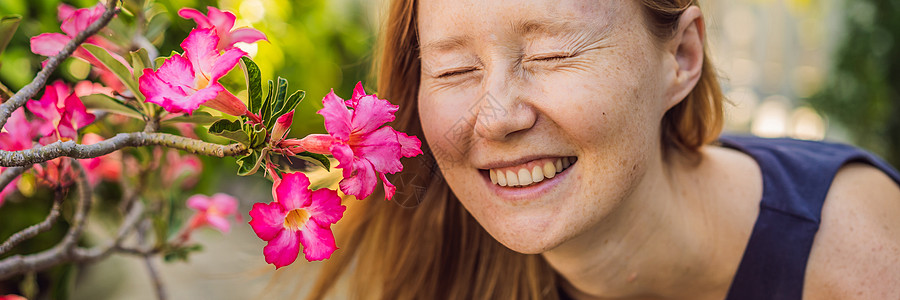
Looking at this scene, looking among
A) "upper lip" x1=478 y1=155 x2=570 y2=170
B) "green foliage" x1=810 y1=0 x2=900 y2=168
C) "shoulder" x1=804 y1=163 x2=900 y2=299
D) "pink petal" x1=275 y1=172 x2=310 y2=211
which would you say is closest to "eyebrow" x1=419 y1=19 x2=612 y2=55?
"upper lip" x1=478 y1=155 x2=570 y2=170

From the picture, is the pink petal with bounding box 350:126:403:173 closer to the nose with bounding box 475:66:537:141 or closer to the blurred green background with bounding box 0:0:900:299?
the nose with bounding box 475:66:537:141

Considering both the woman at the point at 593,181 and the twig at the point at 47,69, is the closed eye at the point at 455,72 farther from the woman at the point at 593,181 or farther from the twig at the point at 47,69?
the twig at the point at 47,69

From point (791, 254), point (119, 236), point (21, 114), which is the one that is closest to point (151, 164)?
point (119, 236)

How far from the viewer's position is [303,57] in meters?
2.30

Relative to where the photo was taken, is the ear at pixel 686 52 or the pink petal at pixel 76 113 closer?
the pink petal at pixel 76 113

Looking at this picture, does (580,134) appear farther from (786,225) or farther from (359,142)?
(786,225)

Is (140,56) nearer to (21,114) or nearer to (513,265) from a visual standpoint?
(21,114)

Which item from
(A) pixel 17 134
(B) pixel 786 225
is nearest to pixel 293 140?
(A) pixel 17 134

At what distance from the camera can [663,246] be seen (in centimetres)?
141

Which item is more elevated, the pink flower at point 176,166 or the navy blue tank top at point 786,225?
the navy blue tank top at point 786,225

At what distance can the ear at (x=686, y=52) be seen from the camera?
125 centimetres

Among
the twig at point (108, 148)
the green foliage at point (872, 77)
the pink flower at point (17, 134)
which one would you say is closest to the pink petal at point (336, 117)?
the twig at point (108, 148)

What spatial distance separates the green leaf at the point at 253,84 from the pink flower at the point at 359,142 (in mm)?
61

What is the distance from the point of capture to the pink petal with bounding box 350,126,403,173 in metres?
0.82
